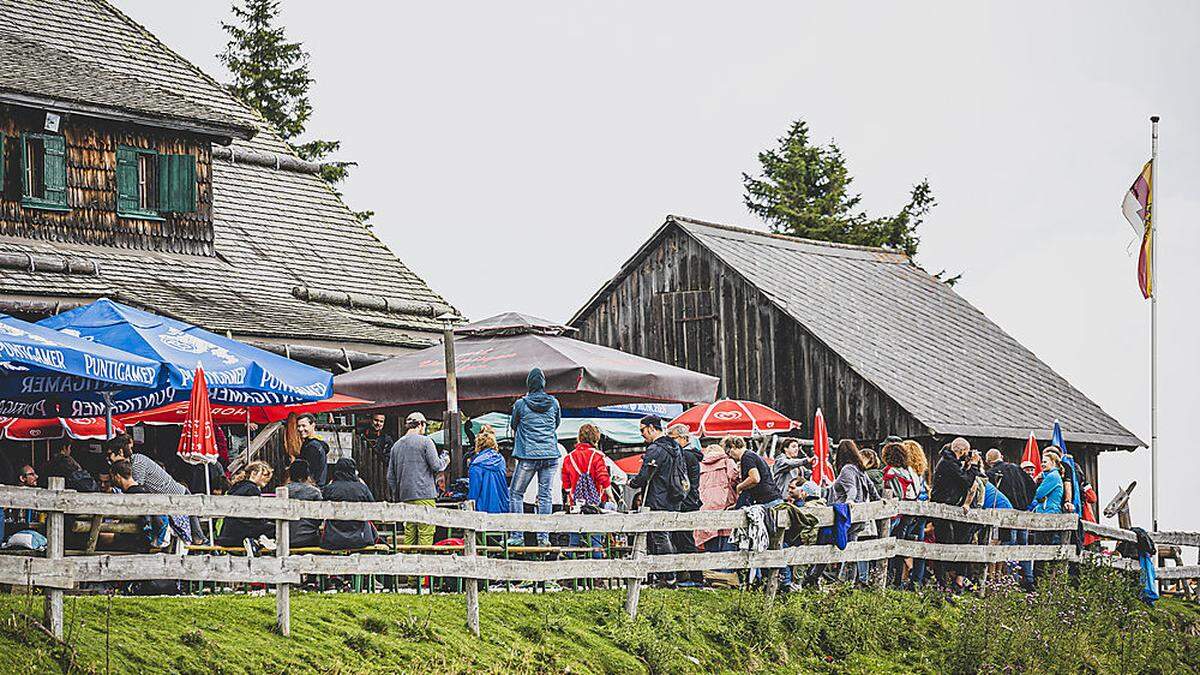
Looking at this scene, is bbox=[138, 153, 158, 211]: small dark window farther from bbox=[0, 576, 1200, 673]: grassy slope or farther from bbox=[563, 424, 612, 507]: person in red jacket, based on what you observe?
bbox=[0, 576, 1200, 673]: grassy slope

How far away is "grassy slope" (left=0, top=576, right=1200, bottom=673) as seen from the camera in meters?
11.5

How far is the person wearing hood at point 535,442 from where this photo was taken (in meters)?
16.4

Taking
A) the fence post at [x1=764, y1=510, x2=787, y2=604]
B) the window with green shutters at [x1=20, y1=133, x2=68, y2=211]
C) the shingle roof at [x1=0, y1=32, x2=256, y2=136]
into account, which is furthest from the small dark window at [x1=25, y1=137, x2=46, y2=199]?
the fence post at [x1=764, y1=510, x2=787, y2=604]

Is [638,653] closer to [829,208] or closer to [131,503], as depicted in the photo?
[131,503]

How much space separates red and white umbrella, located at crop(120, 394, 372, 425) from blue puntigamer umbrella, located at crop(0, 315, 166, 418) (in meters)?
1.39

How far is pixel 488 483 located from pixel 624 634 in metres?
2.24

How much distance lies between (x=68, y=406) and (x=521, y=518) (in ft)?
15.2

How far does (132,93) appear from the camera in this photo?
918 inches

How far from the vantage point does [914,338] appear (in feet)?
119

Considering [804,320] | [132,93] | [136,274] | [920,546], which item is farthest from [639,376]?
[804,320]

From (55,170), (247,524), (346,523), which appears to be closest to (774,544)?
(346,523)

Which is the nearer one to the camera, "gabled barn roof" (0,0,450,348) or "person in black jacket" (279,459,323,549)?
"person in black jacket" (279,459,323,549)

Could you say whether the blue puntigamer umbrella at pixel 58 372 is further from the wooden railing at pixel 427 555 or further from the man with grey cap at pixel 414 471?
the man with grey cap at pixel 414 471

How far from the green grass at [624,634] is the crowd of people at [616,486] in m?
0.68
